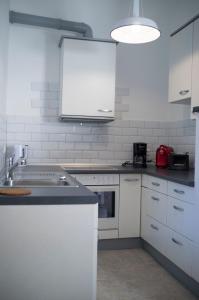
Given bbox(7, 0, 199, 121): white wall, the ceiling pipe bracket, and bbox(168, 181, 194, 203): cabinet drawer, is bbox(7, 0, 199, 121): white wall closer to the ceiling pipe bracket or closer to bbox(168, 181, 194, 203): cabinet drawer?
the ceiling pipe bracket

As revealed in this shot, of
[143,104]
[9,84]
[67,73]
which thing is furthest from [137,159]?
[9,84]

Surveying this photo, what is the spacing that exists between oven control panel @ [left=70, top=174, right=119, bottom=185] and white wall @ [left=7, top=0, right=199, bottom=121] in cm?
100

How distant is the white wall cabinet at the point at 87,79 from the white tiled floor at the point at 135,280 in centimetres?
153

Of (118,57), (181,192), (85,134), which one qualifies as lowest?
(181,192)

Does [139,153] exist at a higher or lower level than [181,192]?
higher

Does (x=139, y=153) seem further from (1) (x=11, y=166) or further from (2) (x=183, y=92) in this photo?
(1) (x=11, y=166)

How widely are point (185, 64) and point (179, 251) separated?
5.64ft

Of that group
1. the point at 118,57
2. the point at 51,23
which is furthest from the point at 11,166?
the point at 118,57

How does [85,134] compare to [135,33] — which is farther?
[85,134]

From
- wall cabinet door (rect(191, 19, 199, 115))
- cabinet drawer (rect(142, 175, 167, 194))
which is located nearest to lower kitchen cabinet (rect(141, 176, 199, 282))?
cabinet drawer (rect(142, 175, 167, 194))

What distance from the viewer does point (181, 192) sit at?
Answer: 8.27 ft

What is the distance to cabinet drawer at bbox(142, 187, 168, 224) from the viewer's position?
2.85 metres

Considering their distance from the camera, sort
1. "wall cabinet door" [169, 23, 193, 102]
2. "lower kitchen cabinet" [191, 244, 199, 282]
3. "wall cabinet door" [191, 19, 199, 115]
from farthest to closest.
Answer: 1. "wall cabinet door" [169, 23, 193, 102]
2. "wall cabinet door" [191, 19, 199, 115]
3. "lower kitchen cabinet" [191, 244, 199, 282]

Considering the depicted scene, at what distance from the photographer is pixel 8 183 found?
1942 mm
